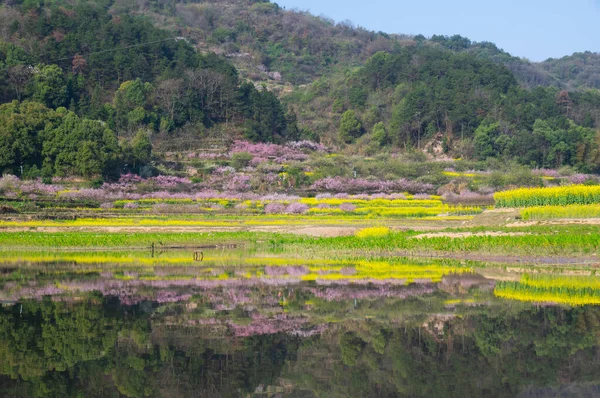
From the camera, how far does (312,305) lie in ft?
68.2

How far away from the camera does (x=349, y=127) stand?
10200cm

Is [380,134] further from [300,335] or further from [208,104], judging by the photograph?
[300,335]

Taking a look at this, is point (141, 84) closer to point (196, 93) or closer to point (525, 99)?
point (196, 93)

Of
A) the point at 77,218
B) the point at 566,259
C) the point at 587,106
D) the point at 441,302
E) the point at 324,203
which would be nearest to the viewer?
the point at 441,302

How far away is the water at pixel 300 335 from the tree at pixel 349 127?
7515 centimetres

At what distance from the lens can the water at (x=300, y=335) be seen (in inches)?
526

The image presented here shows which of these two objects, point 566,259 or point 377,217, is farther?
point 377,217

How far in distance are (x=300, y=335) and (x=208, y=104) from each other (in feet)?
242

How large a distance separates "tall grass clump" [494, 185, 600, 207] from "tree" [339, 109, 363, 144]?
5210 cm

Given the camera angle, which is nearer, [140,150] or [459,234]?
[459,234]

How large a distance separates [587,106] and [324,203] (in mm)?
66303

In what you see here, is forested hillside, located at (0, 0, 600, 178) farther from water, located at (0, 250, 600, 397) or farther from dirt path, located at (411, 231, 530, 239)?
water, located at (0, 250, 600, 397)

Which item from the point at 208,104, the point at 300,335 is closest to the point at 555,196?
the point at 300,335

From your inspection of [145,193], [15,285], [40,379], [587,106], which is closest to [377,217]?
[145,193]
